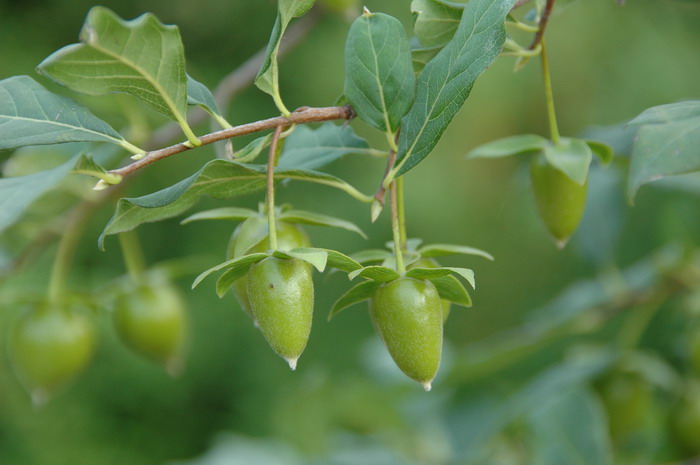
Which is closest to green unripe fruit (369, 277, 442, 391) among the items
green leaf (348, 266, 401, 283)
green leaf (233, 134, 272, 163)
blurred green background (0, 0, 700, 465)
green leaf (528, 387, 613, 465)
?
green leaf (348, 266, 401, 283)

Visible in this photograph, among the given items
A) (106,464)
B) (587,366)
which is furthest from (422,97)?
(106,464)

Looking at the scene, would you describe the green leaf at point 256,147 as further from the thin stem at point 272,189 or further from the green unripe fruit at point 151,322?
the green unripe fruit at point 151,322

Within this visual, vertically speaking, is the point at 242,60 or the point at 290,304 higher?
the point at 290,304

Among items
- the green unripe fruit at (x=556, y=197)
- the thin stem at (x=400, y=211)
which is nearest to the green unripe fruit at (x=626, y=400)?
the green unripe fruit at (x=556, y=197)

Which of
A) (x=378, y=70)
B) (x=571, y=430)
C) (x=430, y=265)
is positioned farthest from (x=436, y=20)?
(x=571, y=430)

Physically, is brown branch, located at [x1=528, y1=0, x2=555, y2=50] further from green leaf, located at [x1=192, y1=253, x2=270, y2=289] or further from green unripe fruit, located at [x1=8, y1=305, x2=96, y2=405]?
green unripe fruit, located at [x1=8, y1=305, x2=96, y2=405]

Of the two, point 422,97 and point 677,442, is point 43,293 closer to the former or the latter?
point 422,97
